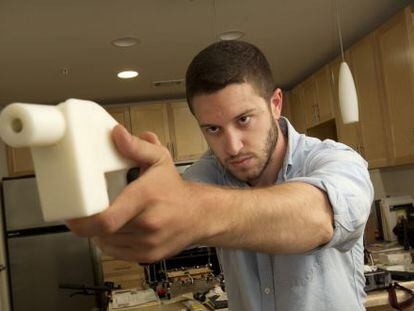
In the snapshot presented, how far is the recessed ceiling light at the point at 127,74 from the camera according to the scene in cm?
373

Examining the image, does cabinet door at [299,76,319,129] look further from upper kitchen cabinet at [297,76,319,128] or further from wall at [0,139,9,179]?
wall at [0,139,9,179]

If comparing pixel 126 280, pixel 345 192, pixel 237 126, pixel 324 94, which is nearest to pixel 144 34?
pixel 324 94

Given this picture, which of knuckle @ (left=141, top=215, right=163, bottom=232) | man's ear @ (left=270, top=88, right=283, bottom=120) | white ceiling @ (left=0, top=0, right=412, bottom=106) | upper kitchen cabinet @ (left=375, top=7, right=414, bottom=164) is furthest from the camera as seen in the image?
upper kitchen cabinet @ (left=375, top=7, right=414, bottom=164)

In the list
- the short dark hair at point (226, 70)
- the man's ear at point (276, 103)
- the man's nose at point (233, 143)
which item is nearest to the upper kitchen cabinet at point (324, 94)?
the man's ear at point (276, 103)

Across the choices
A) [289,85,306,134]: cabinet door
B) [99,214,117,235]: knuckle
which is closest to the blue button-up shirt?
[99,214,117,235]: knuckle

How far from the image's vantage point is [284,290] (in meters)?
1.11

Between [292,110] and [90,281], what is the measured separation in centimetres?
269

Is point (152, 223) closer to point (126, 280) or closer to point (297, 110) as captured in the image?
point (126, 280)

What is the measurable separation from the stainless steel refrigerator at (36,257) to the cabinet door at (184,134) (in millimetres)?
1295

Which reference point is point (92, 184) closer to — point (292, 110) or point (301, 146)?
point (301, 146)

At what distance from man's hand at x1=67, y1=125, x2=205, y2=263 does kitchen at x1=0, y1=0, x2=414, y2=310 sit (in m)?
2.14

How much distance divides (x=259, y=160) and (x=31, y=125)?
0.77m

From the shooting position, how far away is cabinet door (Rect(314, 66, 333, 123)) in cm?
409

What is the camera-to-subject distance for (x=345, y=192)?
0.77 meters
